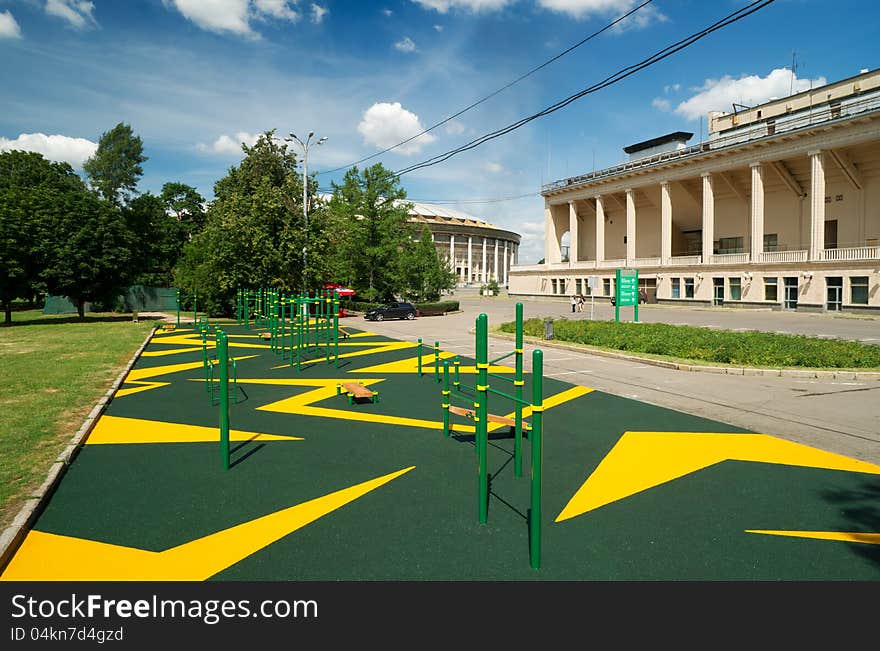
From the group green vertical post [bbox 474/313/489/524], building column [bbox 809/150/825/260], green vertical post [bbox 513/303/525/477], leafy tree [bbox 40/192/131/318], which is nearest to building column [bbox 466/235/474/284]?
building column [bbox 809/150/825/260]

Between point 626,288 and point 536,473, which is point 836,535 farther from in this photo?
point 626,288

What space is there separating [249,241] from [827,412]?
106 feet

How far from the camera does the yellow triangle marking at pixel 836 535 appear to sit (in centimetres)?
486

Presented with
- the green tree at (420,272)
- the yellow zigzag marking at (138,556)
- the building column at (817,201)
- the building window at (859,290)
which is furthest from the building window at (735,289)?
the yellow zigzag marking at (138,556)

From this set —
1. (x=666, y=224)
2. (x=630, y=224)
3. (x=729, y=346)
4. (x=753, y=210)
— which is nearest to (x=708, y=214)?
(x=666, y=224)

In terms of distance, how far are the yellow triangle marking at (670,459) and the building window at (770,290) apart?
45.1 metres

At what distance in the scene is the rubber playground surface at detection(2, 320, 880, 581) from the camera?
4.47 meters

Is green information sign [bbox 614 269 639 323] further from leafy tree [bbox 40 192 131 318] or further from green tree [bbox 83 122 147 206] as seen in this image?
green tree [bbox 83 122 147 206]

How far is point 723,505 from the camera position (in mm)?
5754

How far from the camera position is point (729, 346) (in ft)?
52.5

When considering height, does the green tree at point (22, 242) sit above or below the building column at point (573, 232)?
below

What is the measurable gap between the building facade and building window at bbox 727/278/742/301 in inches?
2616

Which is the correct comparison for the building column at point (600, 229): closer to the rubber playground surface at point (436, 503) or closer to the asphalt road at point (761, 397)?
the asphalt road at point (761, 397)
